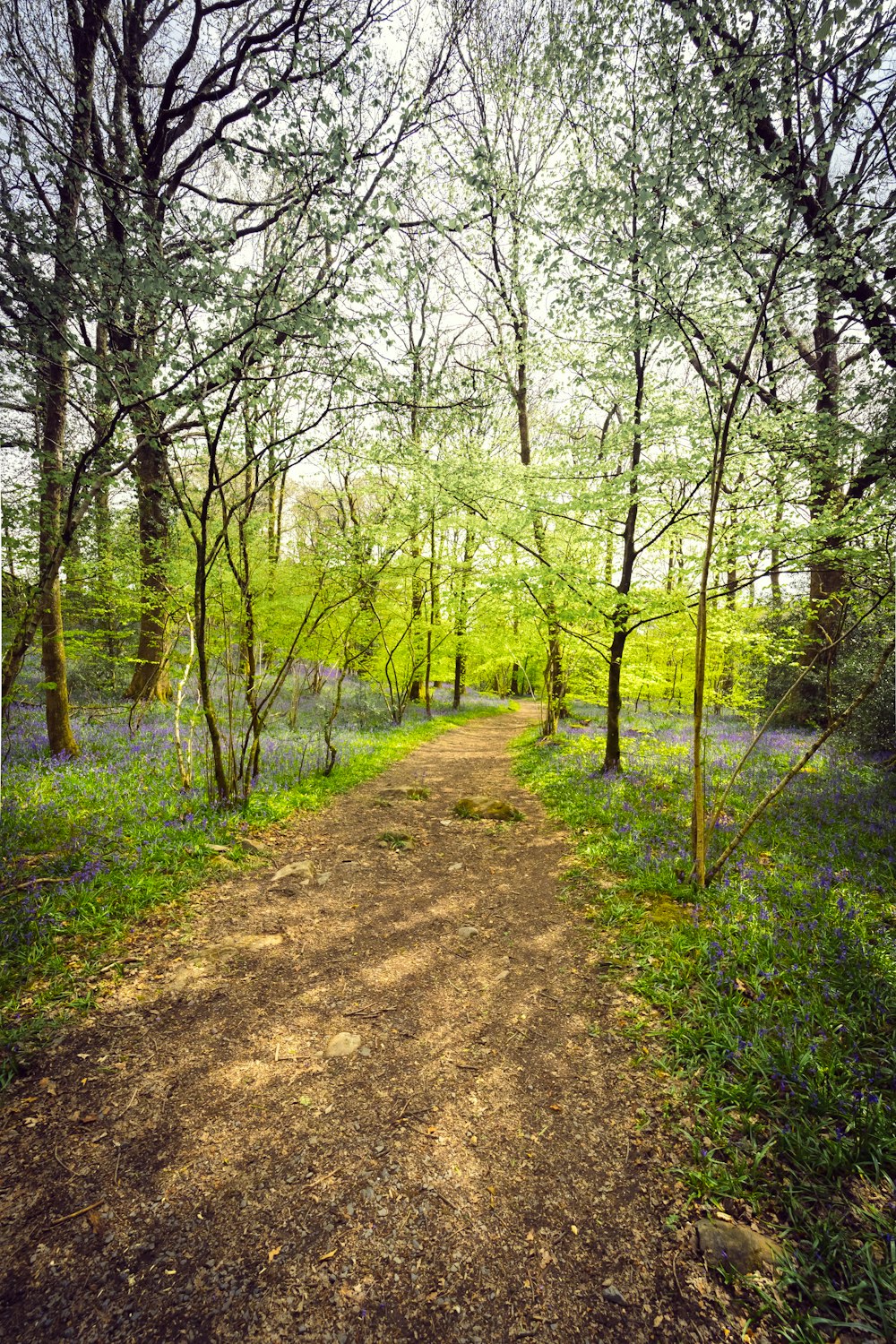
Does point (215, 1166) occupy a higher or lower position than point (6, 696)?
lower

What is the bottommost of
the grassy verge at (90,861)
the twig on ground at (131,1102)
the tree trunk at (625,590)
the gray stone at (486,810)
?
the twig on ground at (131,1102)

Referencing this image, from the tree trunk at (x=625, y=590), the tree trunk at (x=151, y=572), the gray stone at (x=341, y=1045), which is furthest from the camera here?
the tree trunk at (x=151, y=572)

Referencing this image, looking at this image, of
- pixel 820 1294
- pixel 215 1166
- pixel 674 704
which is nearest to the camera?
pixel 820 1294

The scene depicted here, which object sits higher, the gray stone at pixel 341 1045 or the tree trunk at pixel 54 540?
the tree trunk at pixel 54 540

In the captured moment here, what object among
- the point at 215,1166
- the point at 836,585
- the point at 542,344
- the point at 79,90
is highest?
the point at 79,90

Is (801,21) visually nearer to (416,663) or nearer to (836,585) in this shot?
(836,585)

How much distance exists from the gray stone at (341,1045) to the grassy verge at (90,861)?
181 cm

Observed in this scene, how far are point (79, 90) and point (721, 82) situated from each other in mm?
7606

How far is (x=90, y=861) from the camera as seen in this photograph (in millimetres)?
5090

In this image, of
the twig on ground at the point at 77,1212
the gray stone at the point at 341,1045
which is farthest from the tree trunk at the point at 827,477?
the twig on ground at the point at 77,1212

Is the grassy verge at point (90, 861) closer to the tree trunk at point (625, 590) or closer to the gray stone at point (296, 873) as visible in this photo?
the gray stone at point (296, 873)

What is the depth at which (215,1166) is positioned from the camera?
100 inches

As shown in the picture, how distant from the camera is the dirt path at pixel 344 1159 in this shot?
2002 mm

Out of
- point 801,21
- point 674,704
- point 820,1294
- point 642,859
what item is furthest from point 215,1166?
point 674,704
